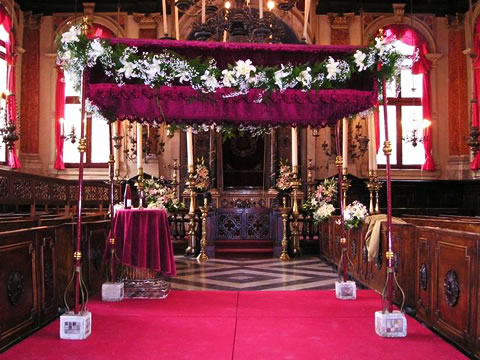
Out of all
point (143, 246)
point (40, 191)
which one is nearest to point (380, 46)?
point (143, 246)

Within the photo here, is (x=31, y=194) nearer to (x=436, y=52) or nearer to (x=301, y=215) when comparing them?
(x=301, y=215)

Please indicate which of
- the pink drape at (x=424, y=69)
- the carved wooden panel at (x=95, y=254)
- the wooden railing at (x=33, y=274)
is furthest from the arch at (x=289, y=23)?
the wooden railing at (x=33, y=274)

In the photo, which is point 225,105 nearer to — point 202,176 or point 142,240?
point 142,240

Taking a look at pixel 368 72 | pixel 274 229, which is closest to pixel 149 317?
pixel 368 72

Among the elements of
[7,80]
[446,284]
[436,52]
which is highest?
[436,52]

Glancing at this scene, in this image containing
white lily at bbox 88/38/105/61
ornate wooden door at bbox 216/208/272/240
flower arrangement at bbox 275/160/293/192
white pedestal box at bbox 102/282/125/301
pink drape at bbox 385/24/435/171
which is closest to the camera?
white lily at bbox 88/38/105/61

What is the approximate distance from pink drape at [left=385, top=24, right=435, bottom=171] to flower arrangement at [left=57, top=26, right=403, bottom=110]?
1038 centimetres

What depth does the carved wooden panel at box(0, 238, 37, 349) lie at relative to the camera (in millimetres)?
3547

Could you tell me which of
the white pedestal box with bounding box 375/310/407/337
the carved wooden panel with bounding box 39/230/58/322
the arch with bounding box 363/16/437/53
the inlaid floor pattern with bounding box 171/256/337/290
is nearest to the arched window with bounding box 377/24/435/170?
the arch with bounding box 363/16/437/53

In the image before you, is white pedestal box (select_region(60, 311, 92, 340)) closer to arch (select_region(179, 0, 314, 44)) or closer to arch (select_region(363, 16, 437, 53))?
arch (select_region(179, 0, 314, 44))

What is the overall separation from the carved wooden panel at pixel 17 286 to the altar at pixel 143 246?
1.43 meters

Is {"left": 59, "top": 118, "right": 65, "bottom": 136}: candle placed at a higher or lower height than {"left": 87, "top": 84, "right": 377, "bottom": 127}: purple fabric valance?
higher

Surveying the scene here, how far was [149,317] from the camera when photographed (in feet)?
14.8

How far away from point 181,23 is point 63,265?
33.5ft
